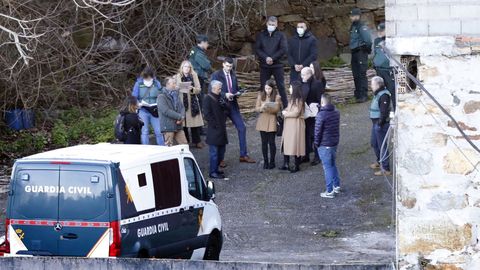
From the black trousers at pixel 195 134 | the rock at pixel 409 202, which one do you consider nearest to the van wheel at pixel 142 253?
the rock at pixel 409 202

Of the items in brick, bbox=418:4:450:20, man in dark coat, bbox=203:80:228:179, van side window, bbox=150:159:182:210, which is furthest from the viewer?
man in dark coat, bbox=203:80:228:179

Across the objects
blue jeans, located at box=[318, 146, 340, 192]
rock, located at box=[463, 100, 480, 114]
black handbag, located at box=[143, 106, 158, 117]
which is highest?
rock, located at box=[463, 100, 480, 114]

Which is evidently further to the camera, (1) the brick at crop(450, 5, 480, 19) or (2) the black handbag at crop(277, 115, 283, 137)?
(2) the black handbag at crop(277, 115, 283, 137)

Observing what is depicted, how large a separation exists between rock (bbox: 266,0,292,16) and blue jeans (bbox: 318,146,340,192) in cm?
877

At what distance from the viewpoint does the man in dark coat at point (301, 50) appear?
2136cm

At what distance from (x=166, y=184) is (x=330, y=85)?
11.1 metres

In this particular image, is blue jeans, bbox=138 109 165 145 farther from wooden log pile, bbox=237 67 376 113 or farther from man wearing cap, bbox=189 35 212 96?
wooden log pile, bbox=237 67 376 113

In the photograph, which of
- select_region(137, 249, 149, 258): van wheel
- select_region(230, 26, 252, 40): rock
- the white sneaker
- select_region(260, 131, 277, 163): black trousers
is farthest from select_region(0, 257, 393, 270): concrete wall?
select_region(230, 26, 252, 40): rock

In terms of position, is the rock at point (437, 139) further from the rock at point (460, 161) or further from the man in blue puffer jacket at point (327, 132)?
the man in blue puffer jacket at point (327, 132)

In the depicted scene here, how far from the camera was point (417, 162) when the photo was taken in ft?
32.6

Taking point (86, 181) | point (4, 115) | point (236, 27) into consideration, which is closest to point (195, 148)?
point (4, 115)

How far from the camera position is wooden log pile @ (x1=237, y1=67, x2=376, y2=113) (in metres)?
23.4

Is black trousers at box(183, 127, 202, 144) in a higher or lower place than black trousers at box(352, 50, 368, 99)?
lower

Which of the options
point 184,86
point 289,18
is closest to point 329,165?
point 184,86
